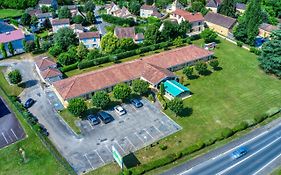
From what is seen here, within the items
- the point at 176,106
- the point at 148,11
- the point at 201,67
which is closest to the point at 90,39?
the point at 148,11

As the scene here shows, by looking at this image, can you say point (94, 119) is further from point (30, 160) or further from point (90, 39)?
point (90, 39)

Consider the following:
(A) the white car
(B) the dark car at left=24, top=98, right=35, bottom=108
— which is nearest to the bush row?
(A) the white car

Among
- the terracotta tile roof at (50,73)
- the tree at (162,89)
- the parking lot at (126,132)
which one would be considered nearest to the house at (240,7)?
the tree at (162,89)

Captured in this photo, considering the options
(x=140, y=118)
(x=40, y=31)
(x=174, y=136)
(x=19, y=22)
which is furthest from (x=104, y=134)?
(x=19, y=22)

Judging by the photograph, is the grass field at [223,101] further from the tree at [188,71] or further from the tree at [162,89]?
the tree at [162,89]

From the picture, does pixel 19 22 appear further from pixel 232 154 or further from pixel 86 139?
pixel 232 154
